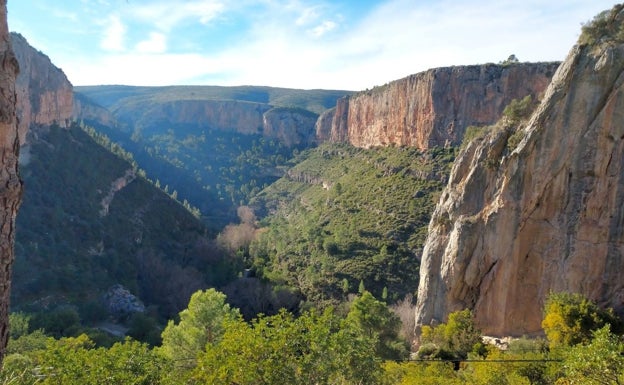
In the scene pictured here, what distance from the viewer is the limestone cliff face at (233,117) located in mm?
124312

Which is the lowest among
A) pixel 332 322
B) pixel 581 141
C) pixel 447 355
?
pixel 447 355

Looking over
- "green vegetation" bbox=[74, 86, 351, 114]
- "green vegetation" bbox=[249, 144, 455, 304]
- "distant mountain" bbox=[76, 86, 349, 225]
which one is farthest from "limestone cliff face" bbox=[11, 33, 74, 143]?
"green vegetation" bbox=[74, 86, 351, 114]

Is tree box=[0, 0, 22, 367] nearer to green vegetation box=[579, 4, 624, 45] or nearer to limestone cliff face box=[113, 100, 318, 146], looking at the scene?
green vegetation box=[579, 4, 624, 45]

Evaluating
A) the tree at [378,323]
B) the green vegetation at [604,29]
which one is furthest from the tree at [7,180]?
the green vegetation at [604,29]

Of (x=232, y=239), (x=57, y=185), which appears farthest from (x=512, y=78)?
(x=57, y=185)

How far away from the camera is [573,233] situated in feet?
63.1

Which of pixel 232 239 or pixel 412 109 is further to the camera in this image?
pixel 412 109

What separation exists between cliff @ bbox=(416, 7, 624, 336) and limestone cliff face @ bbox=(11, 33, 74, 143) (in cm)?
4971

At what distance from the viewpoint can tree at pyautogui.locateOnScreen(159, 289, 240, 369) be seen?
1903 cm

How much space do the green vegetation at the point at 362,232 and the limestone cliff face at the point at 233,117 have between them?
2126 inches

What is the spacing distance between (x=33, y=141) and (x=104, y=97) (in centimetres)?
13523

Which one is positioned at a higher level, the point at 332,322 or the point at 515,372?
the point at 332,322

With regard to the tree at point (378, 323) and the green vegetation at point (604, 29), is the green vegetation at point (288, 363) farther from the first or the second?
the green vegetation at point (604, 29)

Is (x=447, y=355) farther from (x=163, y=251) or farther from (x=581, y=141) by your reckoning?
(x=163, y=251)
